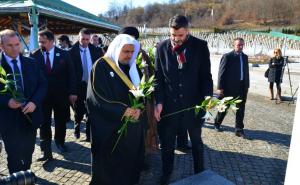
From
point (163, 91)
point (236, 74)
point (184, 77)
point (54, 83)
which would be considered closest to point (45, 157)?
point (54, 83)

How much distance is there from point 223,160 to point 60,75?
323 centimetres

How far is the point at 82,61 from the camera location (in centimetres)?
606

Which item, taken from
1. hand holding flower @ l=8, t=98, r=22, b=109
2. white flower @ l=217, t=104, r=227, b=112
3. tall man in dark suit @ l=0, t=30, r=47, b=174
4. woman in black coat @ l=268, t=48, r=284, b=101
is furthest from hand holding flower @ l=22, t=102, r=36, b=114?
woman in black coat @ l=268, t=48, r=284, b=101

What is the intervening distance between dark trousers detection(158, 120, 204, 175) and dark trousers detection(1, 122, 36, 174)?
1.80 meters

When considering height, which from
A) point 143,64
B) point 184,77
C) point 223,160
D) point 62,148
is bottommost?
point 223,160

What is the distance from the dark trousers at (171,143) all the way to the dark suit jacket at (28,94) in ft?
5.55

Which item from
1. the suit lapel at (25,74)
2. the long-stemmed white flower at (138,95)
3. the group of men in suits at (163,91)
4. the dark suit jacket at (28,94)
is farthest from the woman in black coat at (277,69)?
the suit lapel at (25,74)

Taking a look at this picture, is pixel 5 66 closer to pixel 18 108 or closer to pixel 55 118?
pixel 18 108

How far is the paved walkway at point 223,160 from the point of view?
4.64 meters

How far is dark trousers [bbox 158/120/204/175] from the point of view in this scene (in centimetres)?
420

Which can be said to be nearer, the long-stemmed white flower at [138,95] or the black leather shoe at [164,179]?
the long-stemmed white flower at [138,95]

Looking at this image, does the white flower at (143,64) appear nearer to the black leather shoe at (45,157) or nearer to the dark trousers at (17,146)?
the dark trousers at (17,146)

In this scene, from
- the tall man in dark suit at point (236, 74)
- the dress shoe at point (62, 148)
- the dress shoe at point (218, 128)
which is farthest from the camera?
the dress shoe at point (218, 128)

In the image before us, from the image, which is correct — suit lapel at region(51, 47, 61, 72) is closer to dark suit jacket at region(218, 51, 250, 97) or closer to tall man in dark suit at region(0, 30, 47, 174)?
tall man in dark suit at region(0, 30, 47, 174)
